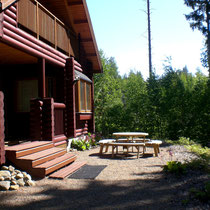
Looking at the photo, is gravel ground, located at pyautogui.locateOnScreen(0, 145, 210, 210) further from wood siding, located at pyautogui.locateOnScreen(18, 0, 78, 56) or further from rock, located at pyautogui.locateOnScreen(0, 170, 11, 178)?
wood siding, located at pyautogui.locateOnScreen(18, 0, 78, 56)

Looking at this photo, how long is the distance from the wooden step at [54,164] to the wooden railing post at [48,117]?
42.2 inches

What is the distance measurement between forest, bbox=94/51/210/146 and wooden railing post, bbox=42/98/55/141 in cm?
801

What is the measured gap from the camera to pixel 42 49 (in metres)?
8.22

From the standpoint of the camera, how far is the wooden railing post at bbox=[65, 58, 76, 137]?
10.0m

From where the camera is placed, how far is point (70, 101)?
33.1 feet

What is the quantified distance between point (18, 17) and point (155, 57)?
15.3 meters

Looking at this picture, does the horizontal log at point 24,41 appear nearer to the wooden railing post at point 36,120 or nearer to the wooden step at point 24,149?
the wooden railing post at point 36,120

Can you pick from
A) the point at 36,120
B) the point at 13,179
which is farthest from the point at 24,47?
the point at 13,179

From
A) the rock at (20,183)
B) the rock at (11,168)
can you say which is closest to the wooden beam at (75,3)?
the rock at (11,168)

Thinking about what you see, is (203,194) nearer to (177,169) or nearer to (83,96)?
(177,169)

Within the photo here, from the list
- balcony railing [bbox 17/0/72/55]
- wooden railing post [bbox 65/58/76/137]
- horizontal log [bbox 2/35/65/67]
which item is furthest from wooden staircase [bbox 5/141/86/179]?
balcony railing [bbox 17/0/72/55]

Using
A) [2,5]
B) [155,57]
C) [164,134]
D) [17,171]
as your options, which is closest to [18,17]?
[2,5]

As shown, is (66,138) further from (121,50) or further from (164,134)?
(121,50)

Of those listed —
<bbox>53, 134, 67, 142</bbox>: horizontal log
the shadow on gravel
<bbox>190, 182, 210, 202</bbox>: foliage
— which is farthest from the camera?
<bbox>53, 134, 67, 142</bbox>: horizontal log
